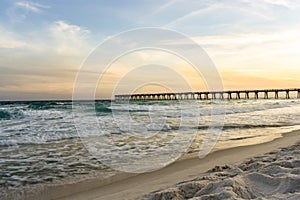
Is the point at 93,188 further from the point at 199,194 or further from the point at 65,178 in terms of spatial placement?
the point at 199,194

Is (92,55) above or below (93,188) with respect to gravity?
above

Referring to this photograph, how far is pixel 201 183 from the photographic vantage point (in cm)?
418

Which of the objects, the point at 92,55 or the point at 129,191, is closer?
the point at 129,191

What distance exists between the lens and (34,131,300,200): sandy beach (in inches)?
142

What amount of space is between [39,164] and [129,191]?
115 inches

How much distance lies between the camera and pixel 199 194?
3.70 m

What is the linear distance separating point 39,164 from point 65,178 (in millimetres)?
1404

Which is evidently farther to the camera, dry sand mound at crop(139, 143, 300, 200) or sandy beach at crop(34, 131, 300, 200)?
sandy beach at crop(34, 131, 300, 200)

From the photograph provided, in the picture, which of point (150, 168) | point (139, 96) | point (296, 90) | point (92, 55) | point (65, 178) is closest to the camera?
point (65, 178)

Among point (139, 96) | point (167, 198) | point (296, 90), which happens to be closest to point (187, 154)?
point (167, 198)

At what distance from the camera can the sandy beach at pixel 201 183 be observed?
3.61 m

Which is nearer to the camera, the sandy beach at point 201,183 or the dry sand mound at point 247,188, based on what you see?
the dry sand mound at point 247,188

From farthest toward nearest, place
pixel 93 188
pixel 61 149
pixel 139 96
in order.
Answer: pixel 139 96 → pixel 61 149 → pixel 93 188

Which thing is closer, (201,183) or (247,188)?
(247,188)
